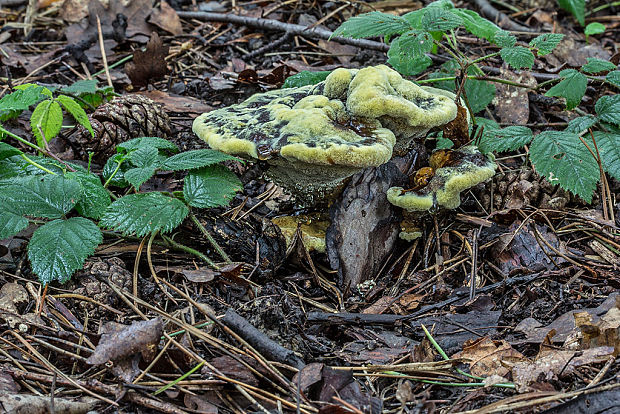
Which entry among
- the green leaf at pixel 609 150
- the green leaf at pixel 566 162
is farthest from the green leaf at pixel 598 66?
the green leaf at pixel 566 162

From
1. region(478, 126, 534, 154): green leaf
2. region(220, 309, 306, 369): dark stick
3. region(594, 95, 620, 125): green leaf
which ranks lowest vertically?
region(220, 309, 306, 369): dark stick

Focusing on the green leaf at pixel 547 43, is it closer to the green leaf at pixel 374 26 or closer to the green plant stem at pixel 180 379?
the green leaf at pixel 374 26

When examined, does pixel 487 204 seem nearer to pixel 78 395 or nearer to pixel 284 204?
pixel 284 204

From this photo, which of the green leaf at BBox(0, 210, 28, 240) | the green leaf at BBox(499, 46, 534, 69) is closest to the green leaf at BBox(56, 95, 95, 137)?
the green leaf at BBox(0, 210, 28, 240)

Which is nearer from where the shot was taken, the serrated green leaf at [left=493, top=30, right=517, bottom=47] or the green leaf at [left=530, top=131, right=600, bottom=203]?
the green leaf at [left=530, top=131, right=600, bottom=203]

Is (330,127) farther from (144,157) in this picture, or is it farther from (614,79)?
(614,79)

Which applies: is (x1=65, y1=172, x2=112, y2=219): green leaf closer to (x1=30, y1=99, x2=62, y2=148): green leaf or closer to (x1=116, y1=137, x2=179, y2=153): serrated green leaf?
(x1=116, y1=137, x2=179, y2=153): serrated green leaf
